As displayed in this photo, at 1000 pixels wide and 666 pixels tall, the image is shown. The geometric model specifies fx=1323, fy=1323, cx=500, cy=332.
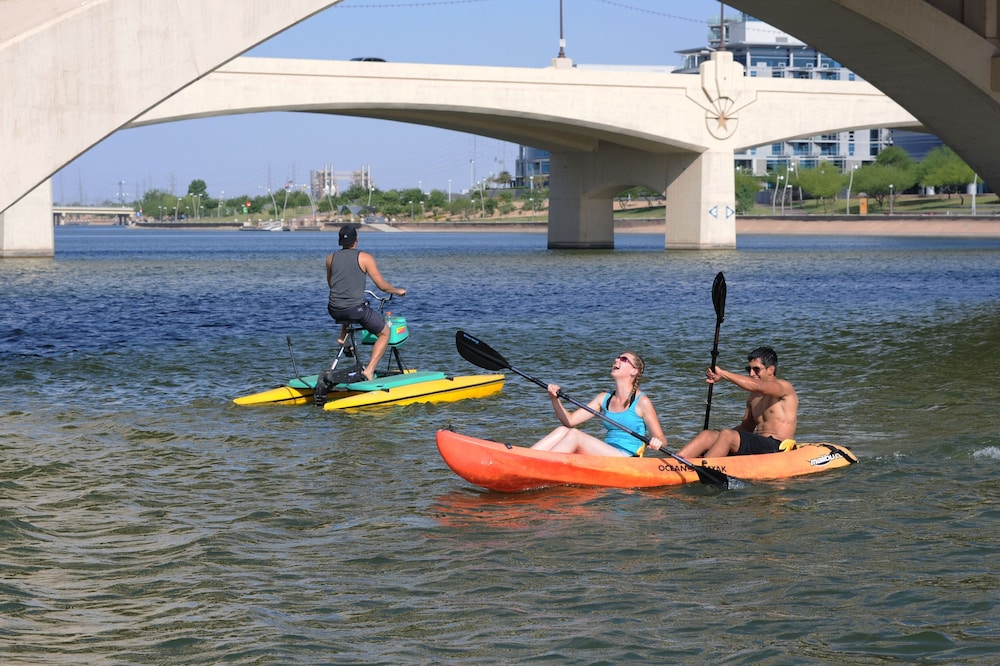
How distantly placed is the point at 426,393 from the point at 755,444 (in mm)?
5080

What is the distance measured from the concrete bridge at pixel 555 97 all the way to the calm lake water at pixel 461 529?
3328mm

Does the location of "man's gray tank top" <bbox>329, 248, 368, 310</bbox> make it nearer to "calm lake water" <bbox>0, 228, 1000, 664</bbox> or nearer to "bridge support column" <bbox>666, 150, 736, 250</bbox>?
"calm lake water" <bbox>0, 228, 1000, 664</bbox>

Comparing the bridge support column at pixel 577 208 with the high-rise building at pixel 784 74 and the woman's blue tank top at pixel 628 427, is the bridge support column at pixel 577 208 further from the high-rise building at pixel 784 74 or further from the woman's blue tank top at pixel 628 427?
the high-rise building at pixel 784 74

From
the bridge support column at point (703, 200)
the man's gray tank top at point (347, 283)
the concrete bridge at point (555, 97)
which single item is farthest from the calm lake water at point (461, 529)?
the bridge support column at point (703, 200)

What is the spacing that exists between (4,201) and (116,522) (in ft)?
15.7

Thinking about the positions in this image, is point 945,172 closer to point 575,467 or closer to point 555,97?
point 555,97

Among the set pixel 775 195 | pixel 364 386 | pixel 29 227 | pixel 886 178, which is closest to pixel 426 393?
pixel 364 386

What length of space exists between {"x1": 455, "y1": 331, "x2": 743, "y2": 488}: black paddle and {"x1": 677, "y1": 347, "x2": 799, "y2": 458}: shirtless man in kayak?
420 mm

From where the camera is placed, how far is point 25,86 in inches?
515

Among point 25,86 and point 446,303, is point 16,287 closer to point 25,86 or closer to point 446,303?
point 446,303

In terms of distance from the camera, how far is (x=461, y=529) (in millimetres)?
9398

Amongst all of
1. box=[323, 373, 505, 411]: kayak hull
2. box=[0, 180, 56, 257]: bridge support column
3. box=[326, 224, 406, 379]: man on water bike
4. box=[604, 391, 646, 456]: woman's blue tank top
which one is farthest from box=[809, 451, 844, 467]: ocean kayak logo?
box=[0, 180, 56, 257]: bridge support column

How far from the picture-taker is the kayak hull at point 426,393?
48.3 feet

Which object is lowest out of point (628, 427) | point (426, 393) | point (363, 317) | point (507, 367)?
point (426, 393)
